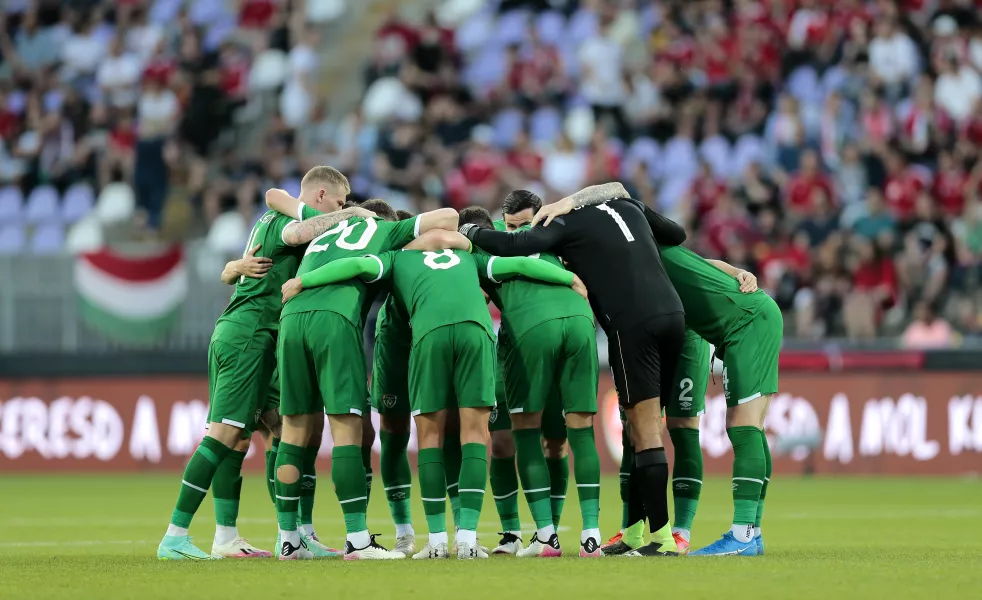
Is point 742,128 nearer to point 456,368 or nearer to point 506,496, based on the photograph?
point 506,496

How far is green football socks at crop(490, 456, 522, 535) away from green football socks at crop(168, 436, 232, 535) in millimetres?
1899

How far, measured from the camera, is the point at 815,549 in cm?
1109

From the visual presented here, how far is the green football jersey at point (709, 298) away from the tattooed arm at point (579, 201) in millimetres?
571

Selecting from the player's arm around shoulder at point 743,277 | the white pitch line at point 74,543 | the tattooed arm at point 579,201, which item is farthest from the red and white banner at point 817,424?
the tattooed arm at point 579,201

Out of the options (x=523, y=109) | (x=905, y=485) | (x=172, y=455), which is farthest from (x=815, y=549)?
(x=523, y=109)

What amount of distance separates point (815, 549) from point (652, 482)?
1625 millimetres

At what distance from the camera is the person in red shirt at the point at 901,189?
22078 mm

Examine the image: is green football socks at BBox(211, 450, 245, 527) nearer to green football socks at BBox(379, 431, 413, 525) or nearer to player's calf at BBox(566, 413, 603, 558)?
green football socks at BBox(379, 431, 413, 525)

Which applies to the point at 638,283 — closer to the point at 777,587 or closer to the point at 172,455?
the point at 777,587

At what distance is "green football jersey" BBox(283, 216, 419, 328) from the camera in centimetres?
1038

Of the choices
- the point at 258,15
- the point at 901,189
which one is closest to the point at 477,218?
the point at 901,189

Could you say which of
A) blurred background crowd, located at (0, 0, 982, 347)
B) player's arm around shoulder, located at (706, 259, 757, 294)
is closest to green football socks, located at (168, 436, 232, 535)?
player's arm around shoulder, located at (706, 259, 757, 294)

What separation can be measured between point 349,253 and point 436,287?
664 mm

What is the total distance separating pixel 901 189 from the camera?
22.2 metres
